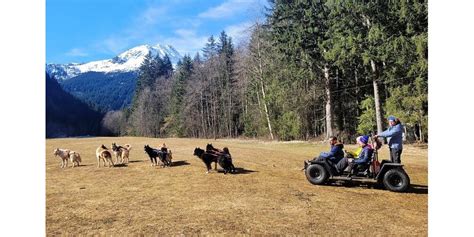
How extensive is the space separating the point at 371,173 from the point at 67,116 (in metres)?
103

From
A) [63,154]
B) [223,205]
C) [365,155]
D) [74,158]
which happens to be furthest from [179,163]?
[365,155]

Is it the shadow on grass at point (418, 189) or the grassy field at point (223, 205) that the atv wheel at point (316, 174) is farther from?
the shadow on grass at point (418, 189)

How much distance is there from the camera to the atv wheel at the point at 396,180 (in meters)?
7.98

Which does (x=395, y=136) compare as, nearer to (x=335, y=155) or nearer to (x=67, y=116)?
(x=335, y=155)

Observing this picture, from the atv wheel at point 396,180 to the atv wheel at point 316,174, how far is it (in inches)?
55.7

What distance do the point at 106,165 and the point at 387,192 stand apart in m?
9.16

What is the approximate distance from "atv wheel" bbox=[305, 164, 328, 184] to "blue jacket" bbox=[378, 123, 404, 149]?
1.69 metres

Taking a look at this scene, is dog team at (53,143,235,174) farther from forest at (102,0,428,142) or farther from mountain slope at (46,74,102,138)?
mountain slope at (46,74,102,138)

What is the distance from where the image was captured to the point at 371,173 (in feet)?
27.9

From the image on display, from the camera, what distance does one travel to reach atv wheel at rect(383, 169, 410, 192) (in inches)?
314

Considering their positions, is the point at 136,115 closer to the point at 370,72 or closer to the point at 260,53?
the point at 260,53

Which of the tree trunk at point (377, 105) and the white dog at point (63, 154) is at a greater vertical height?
the tree trunk at point (377, 105)

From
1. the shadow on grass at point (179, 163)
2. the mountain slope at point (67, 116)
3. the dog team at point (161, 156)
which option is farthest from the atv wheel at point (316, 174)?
the mountain slope at point (67, 116)

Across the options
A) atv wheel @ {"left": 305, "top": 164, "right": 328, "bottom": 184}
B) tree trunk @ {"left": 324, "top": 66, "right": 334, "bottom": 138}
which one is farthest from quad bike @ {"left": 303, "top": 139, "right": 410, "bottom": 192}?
tree trunk @ {"left": 324, "top": 66, "right": 334, "bottom": 138}
